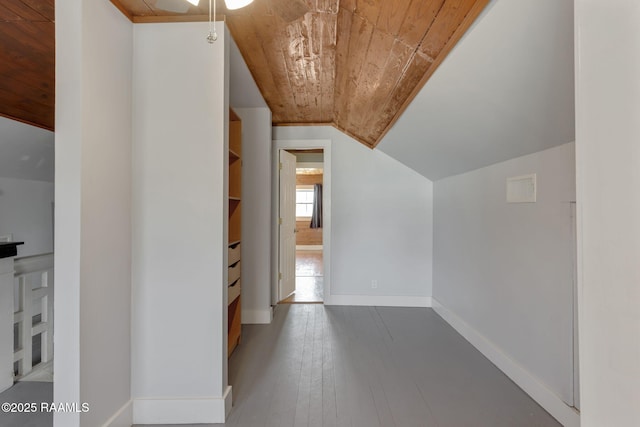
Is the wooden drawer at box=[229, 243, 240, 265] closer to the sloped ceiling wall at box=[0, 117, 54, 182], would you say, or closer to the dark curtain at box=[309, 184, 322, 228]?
the sloped ceiling wall at box=[0, 117, 54, 182]

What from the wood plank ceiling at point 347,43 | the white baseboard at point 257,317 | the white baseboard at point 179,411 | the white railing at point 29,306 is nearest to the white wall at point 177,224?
the white baseboard at point 179,411

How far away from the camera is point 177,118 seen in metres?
1.64

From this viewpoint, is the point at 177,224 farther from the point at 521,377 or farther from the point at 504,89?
the point at 521,377

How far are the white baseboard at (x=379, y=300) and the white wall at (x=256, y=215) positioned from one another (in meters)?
0.94

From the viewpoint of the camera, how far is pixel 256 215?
10.2ft

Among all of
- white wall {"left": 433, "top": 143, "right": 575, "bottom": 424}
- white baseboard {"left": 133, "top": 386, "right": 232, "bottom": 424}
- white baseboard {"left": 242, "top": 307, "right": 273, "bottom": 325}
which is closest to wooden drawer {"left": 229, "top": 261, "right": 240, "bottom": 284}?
white baseboard {"left": 242, "top": 307, "right": 273, "bottom": 325}

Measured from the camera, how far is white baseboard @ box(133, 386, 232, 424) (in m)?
1.61

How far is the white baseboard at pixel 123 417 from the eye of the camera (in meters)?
1.46

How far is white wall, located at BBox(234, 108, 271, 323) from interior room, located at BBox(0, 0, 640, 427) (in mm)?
496

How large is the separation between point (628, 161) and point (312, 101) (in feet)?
8.85

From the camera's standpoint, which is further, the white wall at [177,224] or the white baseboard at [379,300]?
the white baseboard at [379,300]

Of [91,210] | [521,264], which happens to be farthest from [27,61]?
[521,264]

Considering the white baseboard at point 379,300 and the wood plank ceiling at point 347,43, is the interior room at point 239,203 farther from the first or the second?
the white baseboard at point 379,300

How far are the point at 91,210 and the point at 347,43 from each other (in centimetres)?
174
